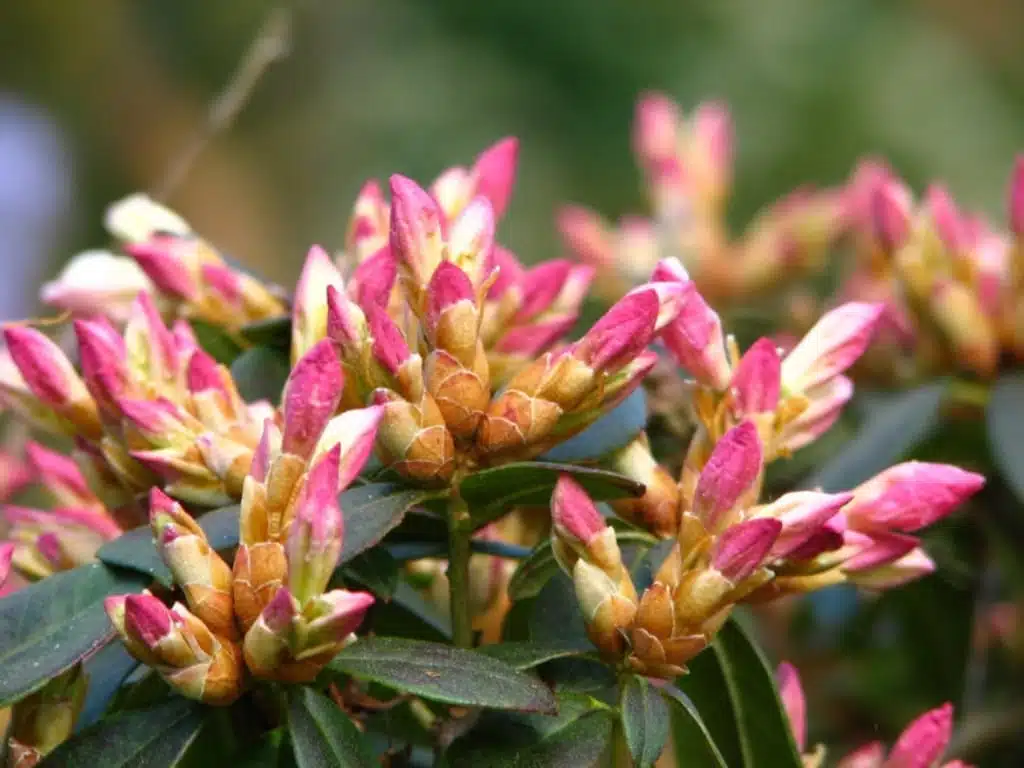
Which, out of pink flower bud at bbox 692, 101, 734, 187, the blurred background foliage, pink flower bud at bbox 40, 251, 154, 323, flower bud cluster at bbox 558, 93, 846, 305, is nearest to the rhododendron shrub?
pink flower bud at bbox 40, 251, 154, 323

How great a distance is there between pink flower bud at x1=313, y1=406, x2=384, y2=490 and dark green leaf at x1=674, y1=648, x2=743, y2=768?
7.6 inches

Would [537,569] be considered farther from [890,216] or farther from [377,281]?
[890,216]

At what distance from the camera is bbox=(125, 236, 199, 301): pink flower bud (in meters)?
0.79

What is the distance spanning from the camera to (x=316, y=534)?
0.52 meters

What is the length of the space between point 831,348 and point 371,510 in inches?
9.7

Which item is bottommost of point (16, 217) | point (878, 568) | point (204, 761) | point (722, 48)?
point (16, 217)

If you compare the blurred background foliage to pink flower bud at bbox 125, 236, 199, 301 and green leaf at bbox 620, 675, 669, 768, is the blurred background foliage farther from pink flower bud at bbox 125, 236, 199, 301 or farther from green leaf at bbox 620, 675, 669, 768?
green leaf at bbox 620, 675, 669, 768

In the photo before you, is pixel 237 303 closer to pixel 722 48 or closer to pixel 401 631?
pixel 401 631

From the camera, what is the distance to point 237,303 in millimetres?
805

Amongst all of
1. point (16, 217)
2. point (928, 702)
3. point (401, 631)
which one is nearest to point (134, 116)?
point (16, 217)

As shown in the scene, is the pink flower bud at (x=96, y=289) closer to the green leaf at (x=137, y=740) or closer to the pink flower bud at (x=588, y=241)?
the green leaf at (x=137, y=740)

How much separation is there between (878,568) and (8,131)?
3.97 meters

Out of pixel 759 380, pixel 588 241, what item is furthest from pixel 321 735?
pixel 588 241

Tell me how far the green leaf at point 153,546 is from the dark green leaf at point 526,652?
114 millimetres
